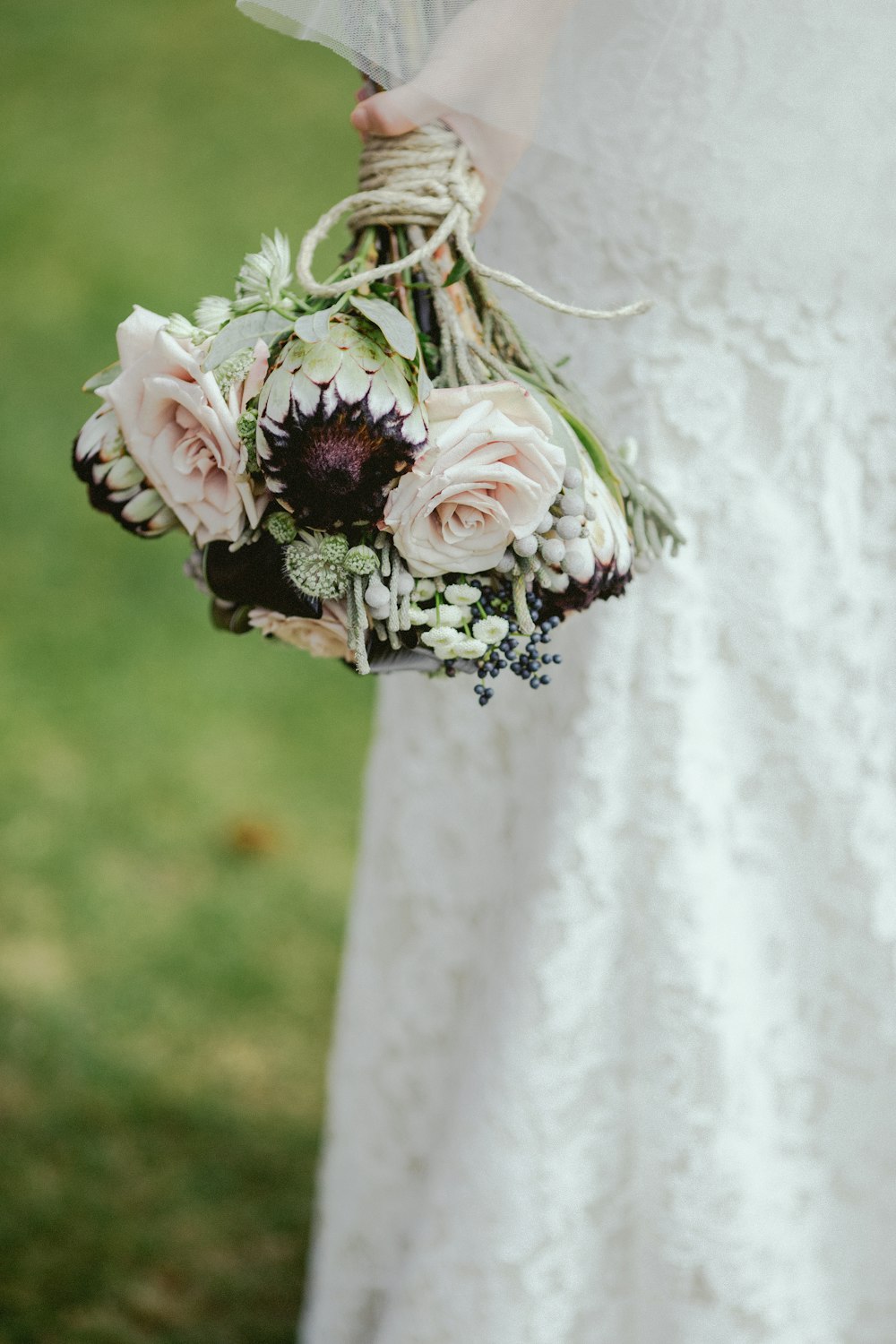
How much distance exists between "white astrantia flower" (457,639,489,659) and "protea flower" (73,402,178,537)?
0.27 metres

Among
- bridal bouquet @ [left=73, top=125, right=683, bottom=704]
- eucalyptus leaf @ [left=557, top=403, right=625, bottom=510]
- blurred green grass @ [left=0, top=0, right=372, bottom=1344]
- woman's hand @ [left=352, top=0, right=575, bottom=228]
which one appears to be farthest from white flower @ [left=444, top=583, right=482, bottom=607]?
blurred green grass @ [left=0, top=0, right=372, bottom=1344]

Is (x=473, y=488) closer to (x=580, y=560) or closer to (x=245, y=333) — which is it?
(x=580, y=560)

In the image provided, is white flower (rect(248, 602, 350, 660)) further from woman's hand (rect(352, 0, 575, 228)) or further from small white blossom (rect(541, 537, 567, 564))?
woman's hand (rect(352, 0, 575, 228))

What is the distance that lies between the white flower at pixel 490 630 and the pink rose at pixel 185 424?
0.58ft

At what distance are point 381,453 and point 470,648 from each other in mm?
152

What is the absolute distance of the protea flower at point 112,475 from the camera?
989mm

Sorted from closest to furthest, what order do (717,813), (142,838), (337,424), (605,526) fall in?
(337,424)
(605,526)
(717,813)
(142,838)

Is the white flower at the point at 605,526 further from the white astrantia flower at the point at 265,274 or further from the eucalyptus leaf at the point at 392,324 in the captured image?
the white astrantia flower at the point at 265,274

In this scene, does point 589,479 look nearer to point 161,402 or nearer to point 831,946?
point 161,402

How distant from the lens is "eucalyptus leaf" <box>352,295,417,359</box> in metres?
0.88

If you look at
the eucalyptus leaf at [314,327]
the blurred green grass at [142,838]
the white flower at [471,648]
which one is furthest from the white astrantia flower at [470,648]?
the blurred green grass at [142,838]

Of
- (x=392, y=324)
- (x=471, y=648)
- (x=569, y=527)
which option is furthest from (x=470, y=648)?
(x=392, y=324)

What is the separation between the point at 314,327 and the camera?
0.87 meters

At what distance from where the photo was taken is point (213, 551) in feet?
3.24
